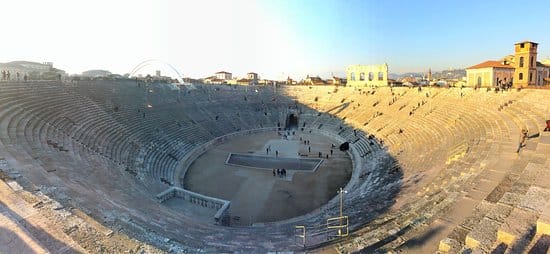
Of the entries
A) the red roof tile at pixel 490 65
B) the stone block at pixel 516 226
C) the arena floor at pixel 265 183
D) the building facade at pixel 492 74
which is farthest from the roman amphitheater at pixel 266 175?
the red roof tile at pixel 490 65

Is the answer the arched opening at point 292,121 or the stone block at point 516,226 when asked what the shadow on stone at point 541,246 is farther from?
the arched opening at point 292,121

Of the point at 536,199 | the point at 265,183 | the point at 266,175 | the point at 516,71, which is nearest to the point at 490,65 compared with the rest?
the point at 516,71

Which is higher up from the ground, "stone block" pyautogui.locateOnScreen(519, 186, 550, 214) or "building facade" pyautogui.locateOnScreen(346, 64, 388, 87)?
"building facade" pyautogui.locateOnScreen(346, 64, 388, 87)

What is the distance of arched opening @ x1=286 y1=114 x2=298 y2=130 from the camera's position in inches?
1697

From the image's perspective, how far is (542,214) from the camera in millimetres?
6488

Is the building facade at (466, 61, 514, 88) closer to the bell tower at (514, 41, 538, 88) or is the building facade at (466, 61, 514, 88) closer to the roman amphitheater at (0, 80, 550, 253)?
the bell tower at (514, 41, 538, 88)

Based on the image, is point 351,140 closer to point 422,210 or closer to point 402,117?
point 402,117

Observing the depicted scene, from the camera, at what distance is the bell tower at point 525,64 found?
3288 cm

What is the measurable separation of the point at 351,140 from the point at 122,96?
830 inches

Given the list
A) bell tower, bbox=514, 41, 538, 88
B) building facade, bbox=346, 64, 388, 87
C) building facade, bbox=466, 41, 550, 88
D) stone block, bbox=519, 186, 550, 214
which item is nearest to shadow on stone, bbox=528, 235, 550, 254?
stone block, bbox=519, 186, 550, 214

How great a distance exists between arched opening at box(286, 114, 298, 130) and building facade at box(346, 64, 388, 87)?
11118 millimetres

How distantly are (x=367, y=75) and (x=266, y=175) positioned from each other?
103 ft

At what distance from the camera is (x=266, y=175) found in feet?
73.7

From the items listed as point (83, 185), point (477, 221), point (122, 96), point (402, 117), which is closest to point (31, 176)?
point (83, 185)
